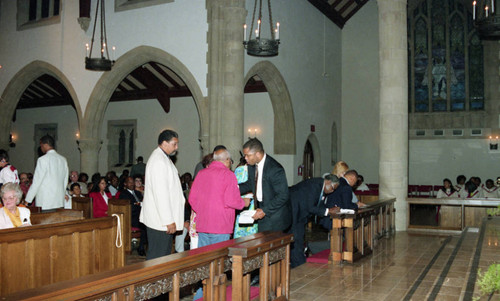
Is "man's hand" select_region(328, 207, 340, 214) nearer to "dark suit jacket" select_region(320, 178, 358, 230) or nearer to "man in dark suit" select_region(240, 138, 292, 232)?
"dark suit jacket" select_region(320, 178, 358, 230)

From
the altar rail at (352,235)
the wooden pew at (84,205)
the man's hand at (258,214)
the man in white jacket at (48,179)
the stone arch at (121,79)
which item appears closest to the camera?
the man's hand at (258,214)

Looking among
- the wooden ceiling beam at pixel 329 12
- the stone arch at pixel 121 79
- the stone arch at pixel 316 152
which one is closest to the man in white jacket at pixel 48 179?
the stone arch at pixel 121 79

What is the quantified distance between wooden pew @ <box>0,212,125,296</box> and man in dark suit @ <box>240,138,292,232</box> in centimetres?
143

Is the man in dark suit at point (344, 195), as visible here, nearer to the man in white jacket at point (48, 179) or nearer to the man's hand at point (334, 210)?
the man's hand at point (334, 210)

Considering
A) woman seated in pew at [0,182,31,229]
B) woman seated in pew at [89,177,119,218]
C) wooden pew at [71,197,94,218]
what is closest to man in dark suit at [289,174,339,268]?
wooden pew at [71,197,94,218]

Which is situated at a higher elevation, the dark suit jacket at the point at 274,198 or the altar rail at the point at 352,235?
the dark suit jacket at the point at 274,198

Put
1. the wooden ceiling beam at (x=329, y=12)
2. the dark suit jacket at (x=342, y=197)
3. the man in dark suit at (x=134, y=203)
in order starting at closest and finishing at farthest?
the dark suit jacket at (x=342, y=197) → the man in dark suit at (x=134, y=203) → the wooden ceiling beam at (x=329, y=12)

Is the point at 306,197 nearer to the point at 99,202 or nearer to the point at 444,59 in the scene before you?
the point at 99,202

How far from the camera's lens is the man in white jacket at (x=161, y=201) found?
4203 millimetres

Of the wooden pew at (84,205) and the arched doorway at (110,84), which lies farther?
the arched doorway at (110,84)

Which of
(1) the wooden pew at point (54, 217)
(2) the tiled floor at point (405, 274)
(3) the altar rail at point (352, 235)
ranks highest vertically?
(1) the wooden pew at point (54, 217)

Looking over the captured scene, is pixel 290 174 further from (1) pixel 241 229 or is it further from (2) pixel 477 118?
(1) pixel 241 229

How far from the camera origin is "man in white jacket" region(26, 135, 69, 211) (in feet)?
18.5

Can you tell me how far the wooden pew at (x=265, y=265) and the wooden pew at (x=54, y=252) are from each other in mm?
1580
